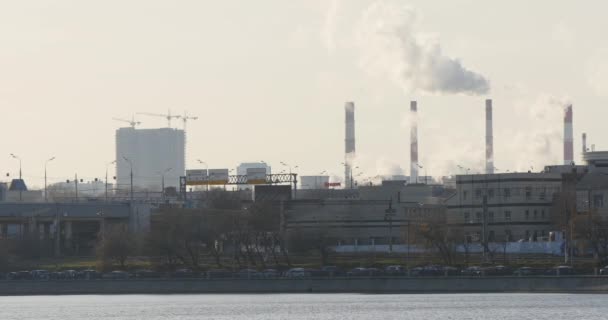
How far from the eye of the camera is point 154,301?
155125 millimetres

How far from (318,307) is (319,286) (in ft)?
85.3

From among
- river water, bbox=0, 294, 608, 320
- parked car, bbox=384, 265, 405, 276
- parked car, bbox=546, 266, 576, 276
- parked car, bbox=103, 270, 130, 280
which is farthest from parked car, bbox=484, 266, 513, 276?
parked car, bbox=103, 270, 130, 280

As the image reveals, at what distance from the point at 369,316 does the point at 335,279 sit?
3792cm

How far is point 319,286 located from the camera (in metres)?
164

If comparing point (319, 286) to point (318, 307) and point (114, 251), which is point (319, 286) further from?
point (114, 251)

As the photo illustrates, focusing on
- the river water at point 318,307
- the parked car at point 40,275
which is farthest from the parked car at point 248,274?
the parked car at point 40,275

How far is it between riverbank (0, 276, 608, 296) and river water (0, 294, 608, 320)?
2.91 metres

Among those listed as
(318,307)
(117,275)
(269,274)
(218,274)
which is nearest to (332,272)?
(269,274)

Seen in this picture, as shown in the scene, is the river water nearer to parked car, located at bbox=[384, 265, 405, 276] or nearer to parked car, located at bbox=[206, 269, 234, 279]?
parked car, located at bbox=[384, 265, 405, 276]

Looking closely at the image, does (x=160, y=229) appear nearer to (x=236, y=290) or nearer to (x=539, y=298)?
(x=236, y=290)

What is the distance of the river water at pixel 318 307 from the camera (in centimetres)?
12525

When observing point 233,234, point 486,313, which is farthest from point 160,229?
point 486,313

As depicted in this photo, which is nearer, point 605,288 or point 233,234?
point 605,288

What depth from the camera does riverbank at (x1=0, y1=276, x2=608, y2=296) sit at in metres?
153
